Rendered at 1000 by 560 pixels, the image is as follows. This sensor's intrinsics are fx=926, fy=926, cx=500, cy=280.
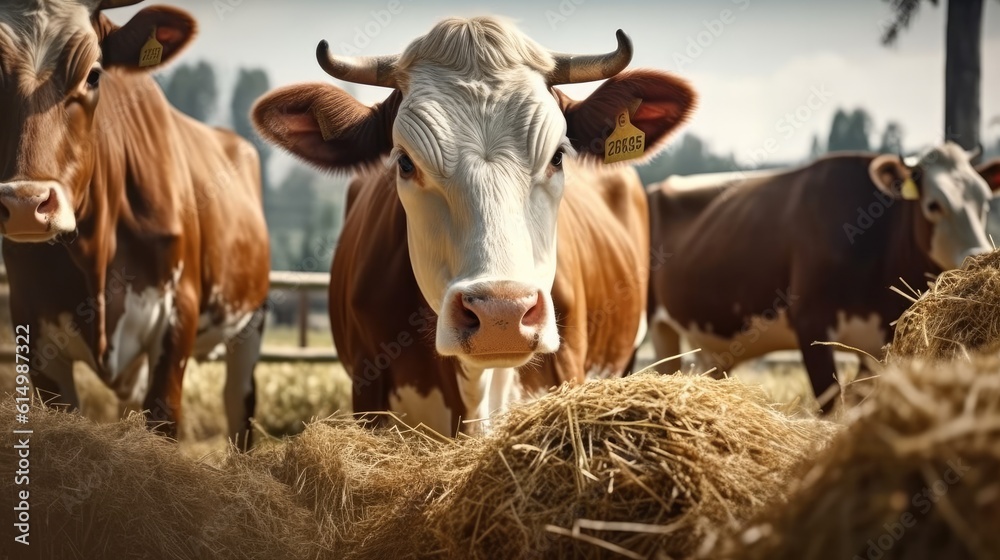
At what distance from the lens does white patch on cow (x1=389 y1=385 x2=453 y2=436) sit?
3656 mm

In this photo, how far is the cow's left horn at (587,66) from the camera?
3.42m

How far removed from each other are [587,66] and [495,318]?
1223 mm

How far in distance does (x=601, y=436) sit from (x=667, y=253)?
611cm

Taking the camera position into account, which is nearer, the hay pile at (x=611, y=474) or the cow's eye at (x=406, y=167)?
the hay pile at (x=611, y=474)

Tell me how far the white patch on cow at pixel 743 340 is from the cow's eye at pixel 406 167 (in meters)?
4.22

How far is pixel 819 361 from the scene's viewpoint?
6.47m

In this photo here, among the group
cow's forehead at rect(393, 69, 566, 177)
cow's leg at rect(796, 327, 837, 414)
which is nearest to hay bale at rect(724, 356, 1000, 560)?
cow's forehead at rect(393, 69, 566, 177)

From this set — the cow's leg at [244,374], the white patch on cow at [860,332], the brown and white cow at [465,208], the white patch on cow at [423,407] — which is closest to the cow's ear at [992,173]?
the white patch on cow at [860,332]

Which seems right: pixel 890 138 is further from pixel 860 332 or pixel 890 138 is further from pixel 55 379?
pixel 55 379

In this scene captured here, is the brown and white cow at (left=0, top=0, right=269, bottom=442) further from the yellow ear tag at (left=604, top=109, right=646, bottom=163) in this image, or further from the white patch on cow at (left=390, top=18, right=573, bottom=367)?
the yellow ear tag at (left=604, top=109, right=646, bottom=163)

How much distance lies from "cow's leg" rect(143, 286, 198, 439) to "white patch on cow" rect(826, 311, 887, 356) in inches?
167

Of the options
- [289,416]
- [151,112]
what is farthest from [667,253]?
[151,112]

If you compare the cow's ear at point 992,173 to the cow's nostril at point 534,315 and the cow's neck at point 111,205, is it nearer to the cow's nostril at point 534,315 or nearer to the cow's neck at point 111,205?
the cow's nostril at point 534,315

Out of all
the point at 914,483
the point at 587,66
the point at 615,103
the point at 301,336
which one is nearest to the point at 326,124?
the point at 587,66
